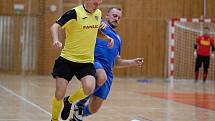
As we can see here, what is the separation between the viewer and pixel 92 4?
700 centimetres

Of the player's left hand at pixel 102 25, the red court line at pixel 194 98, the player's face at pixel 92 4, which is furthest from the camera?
the red court line at pixel 194 98

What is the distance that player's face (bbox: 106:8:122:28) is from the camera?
294 inches

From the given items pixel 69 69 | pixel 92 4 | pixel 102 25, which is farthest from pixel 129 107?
pixel 92 4

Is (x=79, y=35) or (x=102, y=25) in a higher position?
(x=102, y=25)

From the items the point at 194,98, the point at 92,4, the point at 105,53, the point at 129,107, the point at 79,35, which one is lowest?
the point at 194,98

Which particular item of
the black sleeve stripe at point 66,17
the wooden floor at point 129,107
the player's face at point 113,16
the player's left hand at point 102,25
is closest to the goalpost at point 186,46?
the wooden floor at point 129,107

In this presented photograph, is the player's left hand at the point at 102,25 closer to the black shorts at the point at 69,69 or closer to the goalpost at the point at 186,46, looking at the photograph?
the black shorts at the point at 69,69

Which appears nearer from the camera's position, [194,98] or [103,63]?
[103,63]

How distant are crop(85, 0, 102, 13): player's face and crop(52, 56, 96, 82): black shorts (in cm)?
74

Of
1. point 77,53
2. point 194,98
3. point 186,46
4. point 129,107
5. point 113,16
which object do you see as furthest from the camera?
point 186,46

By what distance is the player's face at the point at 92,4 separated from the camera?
22.9ft

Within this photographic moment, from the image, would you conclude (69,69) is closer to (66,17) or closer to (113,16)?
(66,17)

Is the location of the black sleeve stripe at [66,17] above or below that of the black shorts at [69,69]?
above

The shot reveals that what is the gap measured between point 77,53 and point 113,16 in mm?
926
